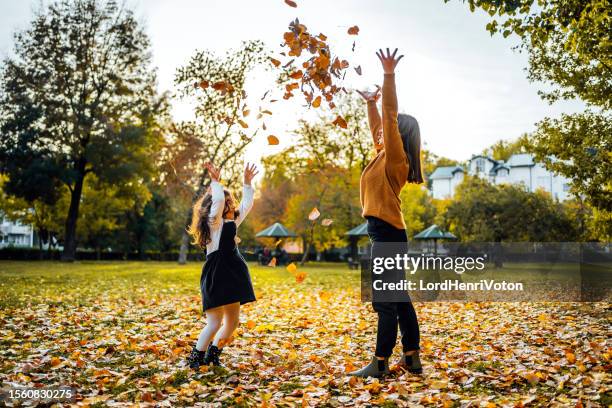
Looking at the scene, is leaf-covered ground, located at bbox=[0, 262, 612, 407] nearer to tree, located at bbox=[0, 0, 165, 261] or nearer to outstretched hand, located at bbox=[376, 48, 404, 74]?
outstretched hand, located at bbox=[376, 48, 404, 74]

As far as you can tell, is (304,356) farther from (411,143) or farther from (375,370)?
(411,143)

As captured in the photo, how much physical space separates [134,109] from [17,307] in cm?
2668

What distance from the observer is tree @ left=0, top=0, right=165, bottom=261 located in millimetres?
33281

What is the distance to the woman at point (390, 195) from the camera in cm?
464

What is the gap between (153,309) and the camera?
10617 millimetres

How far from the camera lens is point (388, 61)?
15.1 feet

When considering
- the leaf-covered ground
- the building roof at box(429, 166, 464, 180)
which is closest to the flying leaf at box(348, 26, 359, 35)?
the leaf-covered ground

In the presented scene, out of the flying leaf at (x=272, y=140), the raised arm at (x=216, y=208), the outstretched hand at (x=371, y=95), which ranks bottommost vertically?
the raised arm at (x=216, y=208)

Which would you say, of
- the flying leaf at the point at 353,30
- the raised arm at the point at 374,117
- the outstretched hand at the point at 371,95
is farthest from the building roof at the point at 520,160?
the raised arm at the point at 374,117

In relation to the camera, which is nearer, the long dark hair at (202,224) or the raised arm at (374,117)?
the raised arm at (374,117)

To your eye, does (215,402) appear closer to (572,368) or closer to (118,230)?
(572,368)

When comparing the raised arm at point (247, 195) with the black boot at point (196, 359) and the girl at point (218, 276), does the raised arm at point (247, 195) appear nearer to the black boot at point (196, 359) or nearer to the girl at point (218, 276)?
the girl at point (218, 276)

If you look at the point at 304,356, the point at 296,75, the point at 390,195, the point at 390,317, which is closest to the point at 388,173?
the point at 390,195

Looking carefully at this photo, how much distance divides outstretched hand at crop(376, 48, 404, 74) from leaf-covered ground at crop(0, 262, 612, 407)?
2658mm
